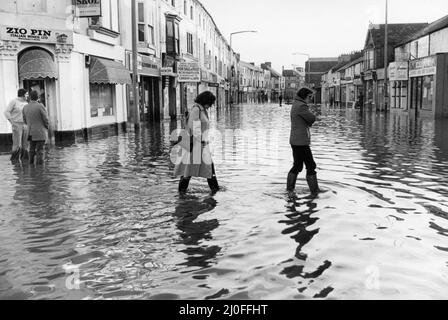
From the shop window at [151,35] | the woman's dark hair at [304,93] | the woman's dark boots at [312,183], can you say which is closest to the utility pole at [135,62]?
the shop window at [151,35]

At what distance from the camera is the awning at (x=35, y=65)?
60.2 feet

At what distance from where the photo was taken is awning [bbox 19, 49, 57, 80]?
60.2 feet

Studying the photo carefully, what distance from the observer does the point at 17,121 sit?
14.0 m

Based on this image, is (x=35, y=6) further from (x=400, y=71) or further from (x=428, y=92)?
(x=400, y=71)

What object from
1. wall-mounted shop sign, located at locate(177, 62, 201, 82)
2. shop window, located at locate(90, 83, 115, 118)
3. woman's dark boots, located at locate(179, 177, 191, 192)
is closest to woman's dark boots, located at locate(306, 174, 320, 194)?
woman's dark boots, located at locate(179, 177, 191, 192)

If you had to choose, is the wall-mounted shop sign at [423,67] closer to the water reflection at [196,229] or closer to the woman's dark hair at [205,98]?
the woman's dark hair at [205,98]

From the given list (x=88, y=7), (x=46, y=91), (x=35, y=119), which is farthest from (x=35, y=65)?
(x=35, y=119)

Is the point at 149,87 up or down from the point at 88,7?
down

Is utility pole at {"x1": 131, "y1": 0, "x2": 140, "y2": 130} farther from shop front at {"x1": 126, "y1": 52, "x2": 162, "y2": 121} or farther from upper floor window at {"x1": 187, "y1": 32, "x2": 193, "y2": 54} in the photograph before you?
upper floor window at {"x1": 187, "y1": 32, "x2": 193, "y2": 54}

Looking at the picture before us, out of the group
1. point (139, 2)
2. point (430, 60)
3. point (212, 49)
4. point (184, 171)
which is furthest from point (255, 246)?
point (212, 49)

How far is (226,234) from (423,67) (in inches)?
1425

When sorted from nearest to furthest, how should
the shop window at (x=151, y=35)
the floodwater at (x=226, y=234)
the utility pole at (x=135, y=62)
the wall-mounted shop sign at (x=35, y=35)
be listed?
1. the floodwater at (x=226, y=234)
2. the wall-mounted shop sign at (x=35, y=35)
3. the utility pole at (x=135, y=62)
4. the shop window at (x=151, y=35)

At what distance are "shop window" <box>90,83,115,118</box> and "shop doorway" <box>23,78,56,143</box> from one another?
309 centimetres

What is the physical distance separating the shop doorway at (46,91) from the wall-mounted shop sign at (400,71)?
31590 millimetres
